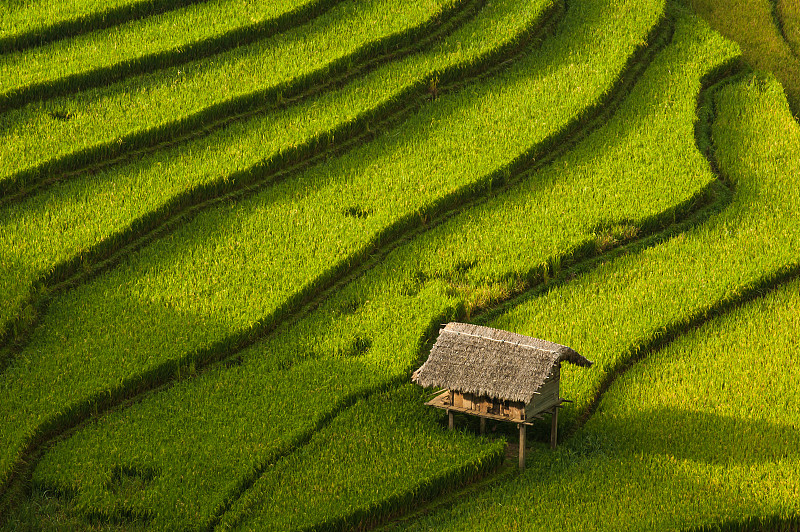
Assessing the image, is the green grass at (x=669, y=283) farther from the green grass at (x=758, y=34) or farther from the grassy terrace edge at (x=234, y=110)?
the grassy terrace edge at (x=234, y=110)

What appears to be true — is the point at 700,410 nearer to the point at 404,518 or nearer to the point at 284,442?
the point at 404,518

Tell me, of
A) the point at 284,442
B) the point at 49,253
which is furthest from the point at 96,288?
the point at 284,442

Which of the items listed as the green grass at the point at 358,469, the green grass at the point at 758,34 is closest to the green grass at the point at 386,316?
the green grass at the point at 358,469

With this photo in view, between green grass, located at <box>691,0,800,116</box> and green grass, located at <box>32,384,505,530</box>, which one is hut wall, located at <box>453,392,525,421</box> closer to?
green grass, located at <box>32,384,505,530</box>

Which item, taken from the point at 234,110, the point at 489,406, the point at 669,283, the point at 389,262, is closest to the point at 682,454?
the point at 489,406

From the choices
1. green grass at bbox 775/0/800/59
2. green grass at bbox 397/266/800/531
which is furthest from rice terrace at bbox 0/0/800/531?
green grass at bbox 775/0/800/59

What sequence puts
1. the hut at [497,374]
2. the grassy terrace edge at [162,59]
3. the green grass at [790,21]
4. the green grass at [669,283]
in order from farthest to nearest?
the green grass at [790,21] → the grassy terrace edge at [162,59] → the green grass at [669,283] → the hut at [497,374]
